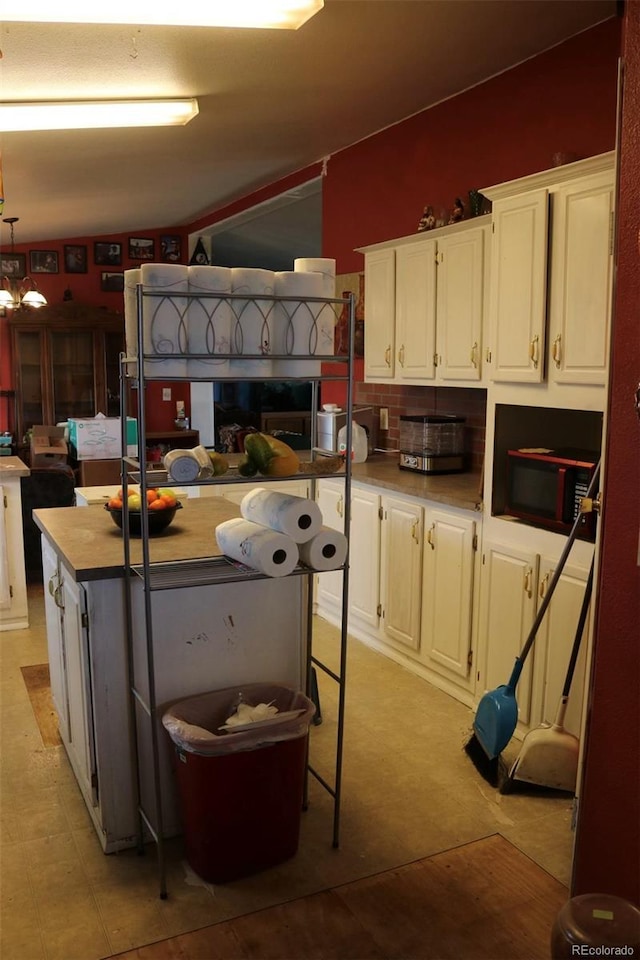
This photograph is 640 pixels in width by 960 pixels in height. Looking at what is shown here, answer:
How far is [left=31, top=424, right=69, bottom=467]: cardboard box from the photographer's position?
21.2ft

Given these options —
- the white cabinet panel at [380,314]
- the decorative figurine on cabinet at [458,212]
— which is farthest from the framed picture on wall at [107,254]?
the decorative figurine on cabinet at [458,212]

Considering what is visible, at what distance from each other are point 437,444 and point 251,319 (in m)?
2.07

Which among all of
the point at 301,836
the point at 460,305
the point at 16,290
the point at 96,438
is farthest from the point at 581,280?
the point at 16,290

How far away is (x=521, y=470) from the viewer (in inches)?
123

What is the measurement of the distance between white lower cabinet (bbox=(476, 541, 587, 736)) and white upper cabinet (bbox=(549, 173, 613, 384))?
0.72 metres

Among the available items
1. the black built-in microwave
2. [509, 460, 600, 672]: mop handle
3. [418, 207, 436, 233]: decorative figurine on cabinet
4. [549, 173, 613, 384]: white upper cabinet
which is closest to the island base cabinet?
[418, 207, 436, 233]: decorative figurine on cabinet

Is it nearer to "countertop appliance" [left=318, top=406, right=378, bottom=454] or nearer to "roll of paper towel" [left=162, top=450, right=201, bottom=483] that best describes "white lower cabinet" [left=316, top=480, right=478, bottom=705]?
"countertop appliance" [left=318, top=406, right=378, bottom=454]

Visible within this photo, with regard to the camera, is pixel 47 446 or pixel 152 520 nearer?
pixel 152 520

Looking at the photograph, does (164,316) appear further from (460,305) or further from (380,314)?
(380,314)

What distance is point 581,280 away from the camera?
276 centimetres

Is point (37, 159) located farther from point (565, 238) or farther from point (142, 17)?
point (565, 238)

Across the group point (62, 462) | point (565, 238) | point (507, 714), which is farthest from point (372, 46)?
point (62, 462)

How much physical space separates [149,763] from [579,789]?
4.16ft

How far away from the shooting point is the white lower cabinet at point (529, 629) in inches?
112
